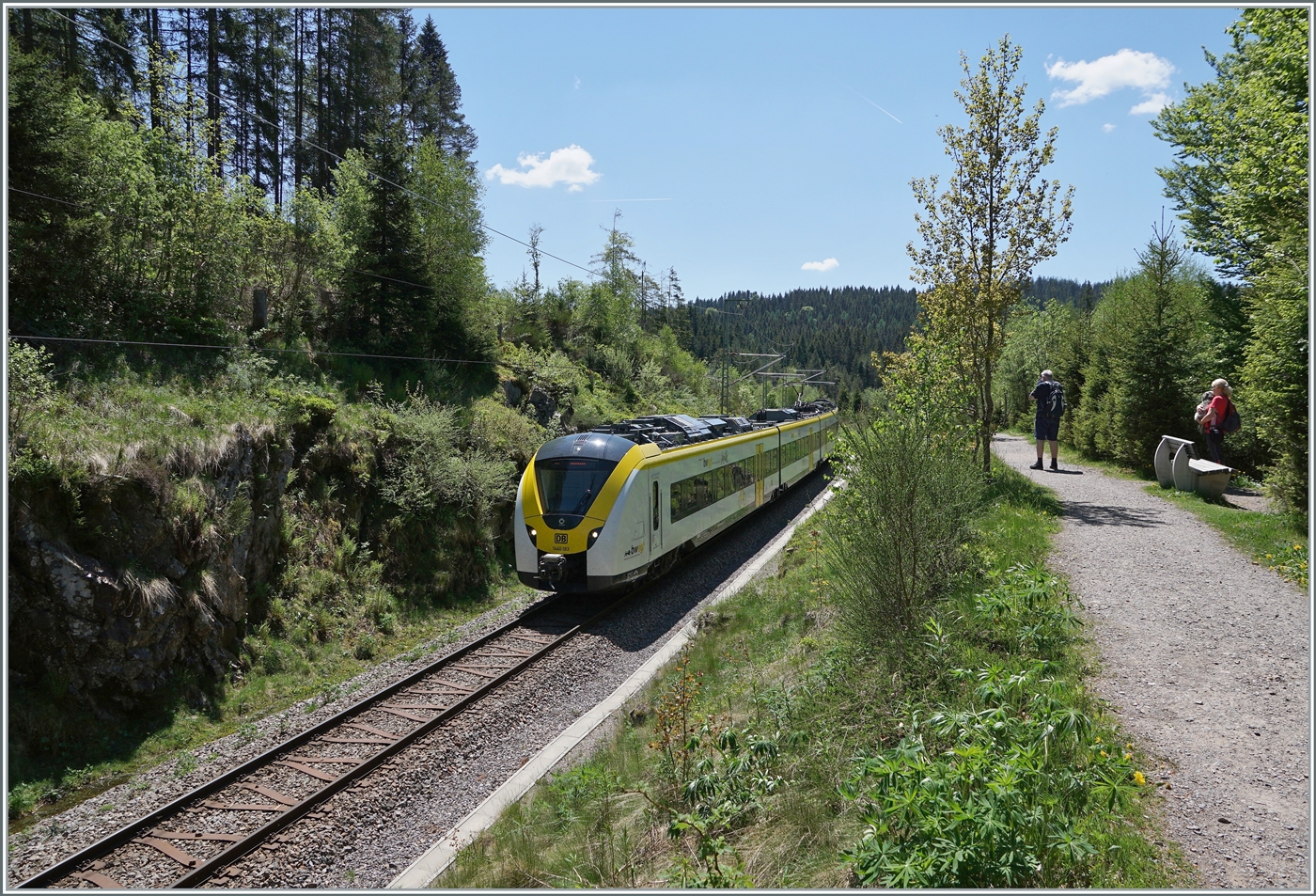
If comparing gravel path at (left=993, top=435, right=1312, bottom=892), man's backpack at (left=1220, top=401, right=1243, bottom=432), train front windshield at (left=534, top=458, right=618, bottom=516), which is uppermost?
man's backpack at (left=1220, top=401, right=1243, bottom=432)

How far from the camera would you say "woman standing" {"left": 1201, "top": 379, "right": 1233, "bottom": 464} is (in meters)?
11.8

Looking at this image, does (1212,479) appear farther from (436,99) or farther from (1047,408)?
(436,99)

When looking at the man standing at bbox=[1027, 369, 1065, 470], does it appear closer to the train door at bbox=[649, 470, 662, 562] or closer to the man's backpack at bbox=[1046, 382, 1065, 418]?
the man's backpack at bbox=[1046, 382, 1065, 418]

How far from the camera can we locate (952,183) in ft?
46.4

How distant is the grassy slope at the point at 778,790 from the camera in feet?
14.1

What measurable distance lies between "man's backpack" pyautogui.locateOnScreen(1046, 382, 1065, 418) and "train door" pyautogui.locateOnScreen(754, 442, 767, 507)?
23.3 feet

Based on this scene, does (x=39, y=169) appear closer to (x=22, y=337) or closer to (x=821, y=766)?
(x=22, y=337)

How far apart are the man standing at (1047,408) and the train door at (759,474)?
A: 6.76 m

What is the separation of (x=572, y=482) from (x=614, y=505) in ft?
3.03

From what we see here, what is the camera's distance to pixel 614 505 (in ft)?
39.3

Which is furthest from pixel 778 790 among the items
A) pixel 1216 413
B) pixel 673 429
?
pixel 1216 413

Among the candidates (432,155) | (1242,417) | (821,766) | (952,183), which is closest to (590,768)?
(821,766)

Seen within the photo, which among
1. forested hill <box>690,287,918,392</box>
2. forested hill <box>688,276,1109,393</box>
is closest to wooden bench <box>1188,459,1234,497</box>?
forested hill <box>688,276,1109,393</box>

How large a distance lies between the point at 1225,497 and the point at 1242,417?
10.6 feet
